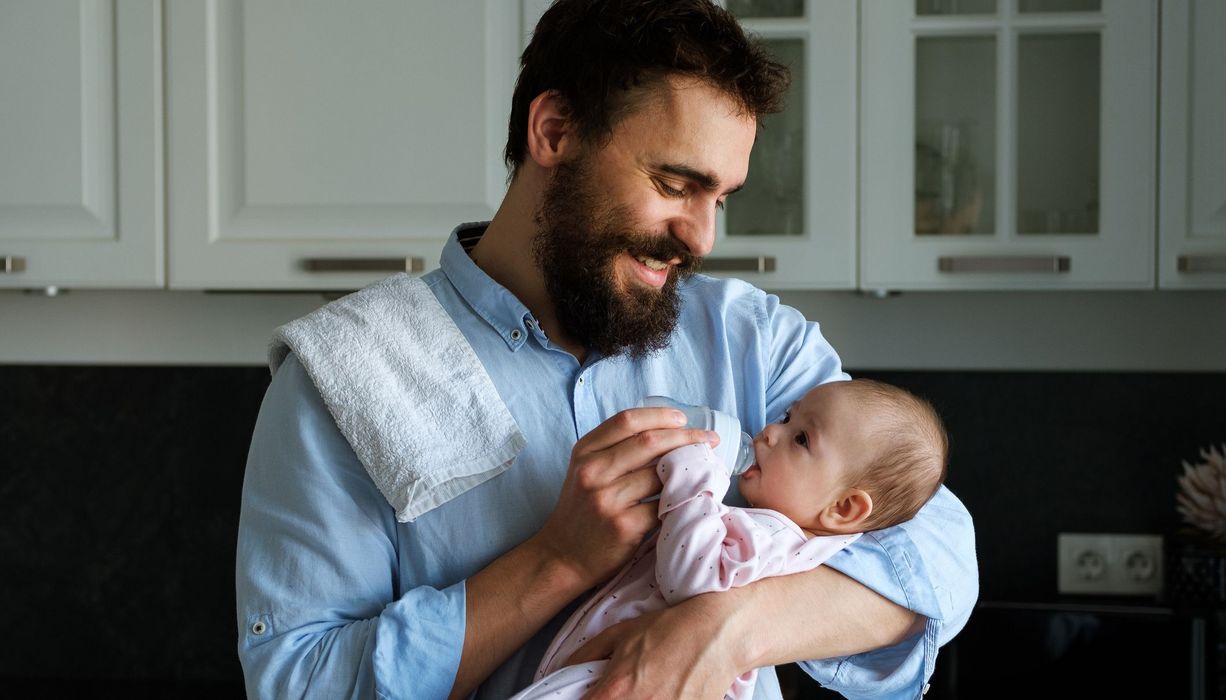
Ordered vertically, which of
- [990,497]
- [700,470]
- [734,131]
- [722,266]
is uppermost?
[734,131]

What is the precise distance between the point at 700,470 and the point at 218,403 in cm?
167

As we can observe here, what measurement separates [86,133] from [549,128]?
1.13 m

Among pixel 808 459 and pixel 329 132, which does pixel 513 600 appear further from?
pixel 329 132

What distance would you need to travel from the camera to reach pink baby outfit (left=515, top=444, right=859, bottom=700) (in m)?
1.01

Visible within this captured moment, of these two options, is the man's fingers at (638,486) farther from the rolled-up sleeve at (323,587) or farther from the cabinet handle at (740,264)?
the cabinet handle at (740,264)

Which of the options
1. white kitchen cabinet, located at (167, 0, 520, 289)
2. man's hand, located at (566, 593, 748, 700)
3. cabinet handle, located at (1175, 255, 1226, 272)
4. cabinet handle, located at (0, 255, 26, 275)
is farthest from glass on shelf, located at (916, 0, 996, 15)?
cabinet handle, located at (0, 255, 26, 275)

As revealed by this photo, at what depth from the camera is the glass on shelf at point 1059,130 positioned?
192 cm

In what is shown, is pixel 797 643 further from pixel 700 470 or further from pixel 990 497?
pixel 990 497

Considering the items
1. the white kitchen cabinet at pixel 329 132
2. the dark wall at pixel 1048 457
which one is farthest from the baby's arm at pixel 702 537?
the dark wall at pixel 1048 457

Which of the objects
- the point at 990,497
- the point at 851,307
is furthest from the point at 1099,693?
the point at 851,307

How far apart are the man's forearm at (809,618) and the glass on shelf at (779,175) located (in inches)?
38.2

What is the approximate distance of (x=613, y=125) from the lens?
115 centimetres

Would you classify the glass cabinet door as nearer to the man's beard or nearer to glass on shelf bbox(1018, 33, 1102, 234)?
glass on shelf bbox(1018, 33, 1102, 234)

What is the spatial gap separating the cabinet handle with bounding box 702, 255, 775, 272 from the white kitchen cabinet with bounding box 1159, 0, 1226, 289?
63 cm
